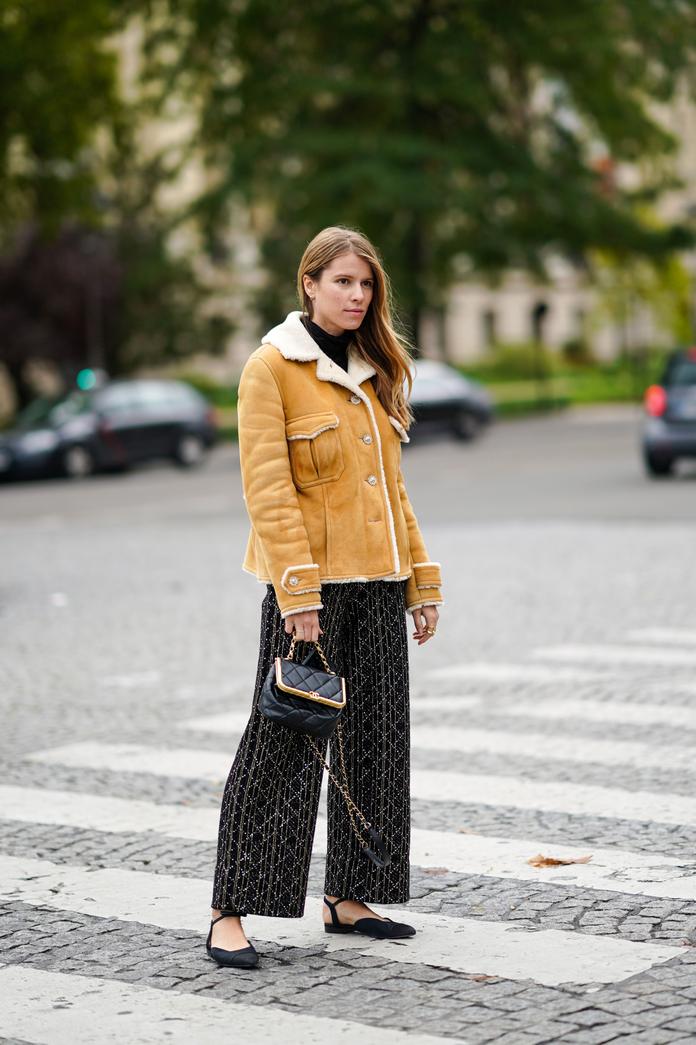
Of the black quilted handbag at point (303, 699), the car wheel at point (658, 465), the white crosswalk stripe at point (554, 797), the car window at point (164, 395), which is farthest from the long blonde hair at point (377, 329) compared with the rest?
the car window at point (164, 395)

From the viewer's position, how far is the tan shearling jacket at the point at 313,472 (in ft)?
15.5

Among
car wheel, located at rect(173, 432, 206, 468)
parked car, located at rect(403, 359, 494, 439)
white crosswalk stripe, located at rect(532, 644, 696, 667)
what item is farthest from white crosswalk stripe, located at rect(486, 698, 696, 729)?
parked car, located at rect(403, 359, 494, 439)

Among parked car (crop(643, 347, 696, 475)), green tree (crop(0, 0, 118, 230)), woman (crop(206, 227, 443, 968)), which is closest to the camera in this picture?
woman (crop(206, 227, 443, 968))

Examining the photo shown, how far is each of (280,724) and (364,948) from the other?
0.66 meters

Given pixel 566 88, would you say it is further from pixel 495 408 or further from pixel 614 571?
pixel 614 571

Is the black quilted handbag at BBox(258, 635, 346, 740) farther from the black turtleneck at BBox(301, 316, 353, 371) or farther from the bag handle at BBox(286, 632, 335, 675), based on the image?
the black turtleneck at BBox(301, 316, 353, 371)

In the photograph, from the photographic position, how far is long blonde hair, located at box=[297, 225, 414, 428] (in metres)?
4.94

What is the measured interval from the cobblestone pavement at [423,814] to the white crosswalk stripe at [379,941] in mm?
10

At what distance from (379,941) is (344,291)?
169 centimetres

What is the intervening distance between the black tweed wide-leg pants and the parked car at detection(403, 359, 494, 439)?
96.1 ft

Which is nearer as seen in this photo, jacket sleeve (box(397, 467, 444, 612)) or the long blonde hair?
the long blonde hair

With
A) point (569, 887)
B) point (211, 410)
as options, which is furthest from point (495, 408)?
point (569, 887)

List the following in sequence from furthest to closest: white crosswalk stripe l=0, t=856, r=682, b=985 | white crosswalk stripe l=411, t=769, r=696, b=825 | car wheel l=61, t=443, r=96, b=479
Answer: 1. car wheel l=61, t=443, r=96, b=479
2. white crosswalk stripe l=411, t=769, r=696, b=825
3. white crosswalk stripe l=0, t=856, r=682, b=985

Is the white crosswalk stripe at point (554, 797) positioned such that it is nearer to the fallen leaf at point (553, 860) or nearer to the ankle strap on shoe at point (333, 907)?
the fallen leaf at point (553, 860)
